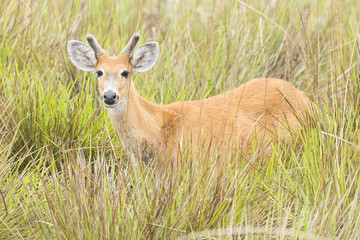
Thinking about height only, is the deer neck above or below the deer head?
below

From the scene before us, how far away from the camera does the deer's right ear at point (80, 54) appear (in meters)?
4.36

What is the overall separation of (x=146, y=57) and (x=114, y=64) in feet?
0.85

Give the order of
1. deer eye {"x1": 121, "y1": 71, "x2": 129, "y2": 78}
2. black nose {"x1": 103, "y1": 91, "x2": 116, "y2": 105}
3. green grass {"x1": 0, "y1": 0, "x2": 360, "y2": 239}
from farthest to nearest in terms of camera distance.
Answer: deer eye {"x1": 121, "y1": 71, "x2": 129, "y2": 78} → black nose {"x1": 103, "y1": 91, "x2": 116, "y2": 105} → green grass {"x1": 0, "y1": 0, "x2": 360, "y2": 239}

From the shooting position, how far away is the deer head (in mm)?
4195

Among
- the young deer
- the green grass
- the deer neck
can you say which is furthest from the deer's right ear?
the deer neck

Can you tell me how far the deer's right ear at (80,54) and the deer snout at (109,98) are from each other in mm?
484

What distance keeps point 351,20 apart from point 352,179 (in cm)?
369

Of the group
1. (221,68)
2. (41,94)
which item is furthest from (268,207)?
(221,68)

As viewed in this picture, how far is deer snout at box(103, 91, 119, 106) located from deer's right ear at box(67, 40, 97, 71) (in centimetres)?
48

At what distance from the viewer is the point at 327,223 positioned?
2.87 m

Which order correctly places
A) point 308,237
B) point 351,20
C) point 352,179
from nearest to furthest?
point 308,237, point 352,179, point 351,20

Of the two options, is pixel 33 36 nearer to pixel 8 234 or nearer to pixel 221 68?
pixel 221 68

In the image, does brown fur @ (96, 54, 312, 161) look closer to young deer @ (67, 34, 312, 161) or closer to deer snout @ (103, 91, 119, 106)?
young deer @ (67, 34, 312, 161)

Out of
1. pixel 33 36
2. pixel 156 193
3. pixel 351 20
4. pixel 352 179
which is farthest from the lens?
pixel 351 20
